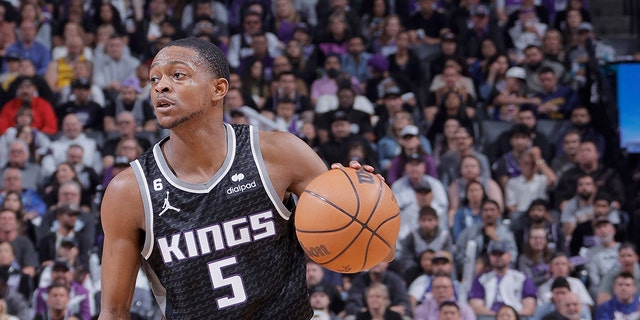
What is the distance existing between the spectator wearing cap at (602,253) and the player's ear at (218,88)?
6278 millimetres

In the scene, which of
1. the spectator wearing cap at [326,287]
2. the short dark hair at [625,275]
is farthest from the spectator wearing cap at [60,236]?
the short dark hair at [625,275]

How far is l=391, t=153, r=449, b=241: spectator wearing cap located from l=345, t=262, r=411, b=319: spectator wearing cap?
0.90 metres

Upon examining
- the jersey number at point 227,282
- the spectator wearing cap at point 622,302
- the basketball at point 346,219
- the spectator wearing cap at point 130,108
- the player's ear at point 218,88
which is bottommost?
the spectator wearing cap at point 622,302

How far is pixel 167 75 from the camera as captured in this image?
12.9 ft

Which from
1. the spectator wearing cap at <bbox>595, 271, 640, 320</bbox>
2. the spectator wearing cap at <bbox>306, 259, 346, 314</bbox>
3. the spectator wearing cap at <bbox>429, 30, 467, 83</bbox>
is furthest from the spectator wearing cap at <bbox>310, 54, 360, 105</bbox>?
the spectator wearing cap at <bbox>595, 271, 640, 320</bbox>

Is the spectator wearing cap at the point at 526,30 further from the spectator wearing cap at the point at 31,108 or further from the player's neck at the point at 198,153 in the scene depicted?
Result: the player's neck at the point at 198,153

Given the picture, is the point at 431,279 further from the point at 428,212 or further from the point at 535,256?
the point at 535,256

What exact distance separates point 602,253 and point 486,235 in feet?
3.34

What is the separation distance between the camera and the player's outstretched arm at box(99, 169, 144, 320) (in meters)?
3.98

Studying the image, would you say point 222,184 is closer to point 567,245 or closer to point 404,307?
point 404,307

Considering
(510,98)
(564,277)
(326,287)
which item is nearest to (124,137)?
(326,287)

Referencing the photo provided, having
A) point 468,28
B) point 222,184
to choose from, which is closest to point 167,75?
point 222,184

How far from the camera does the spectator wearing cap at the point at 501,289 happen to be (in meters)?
9.22

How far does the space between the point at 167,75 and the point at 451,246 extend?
6.14 m
